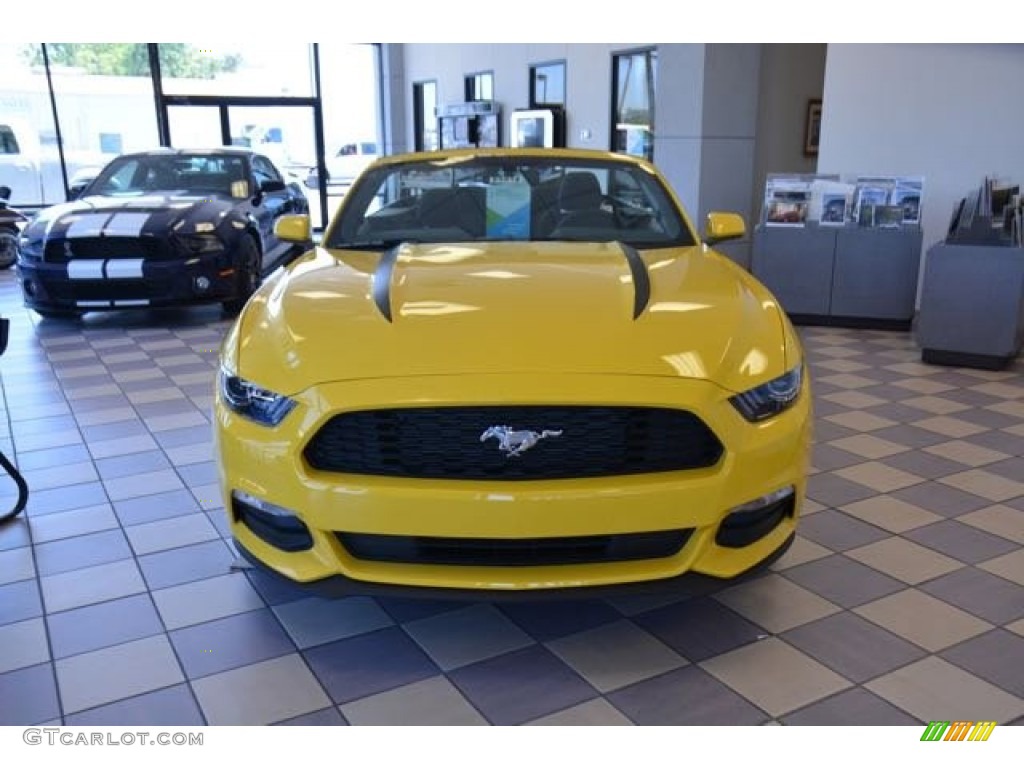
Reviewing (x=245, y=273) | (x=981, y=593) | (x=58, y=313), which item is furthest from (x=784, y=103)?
(x=981, y=593)

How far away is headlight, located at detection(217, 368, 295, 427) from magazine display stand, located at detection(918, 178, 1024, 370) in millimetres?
4376

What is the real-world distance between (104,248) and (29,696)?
4.71 m

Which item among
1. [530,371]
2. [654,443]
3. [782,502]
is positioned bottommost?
[782,502]

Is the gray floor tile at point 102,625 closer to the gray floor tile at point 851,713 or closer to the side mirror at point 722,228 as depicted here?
the gray floor tile at point 851,713

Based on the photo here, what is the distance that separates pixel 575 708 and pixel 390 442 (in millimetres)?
740

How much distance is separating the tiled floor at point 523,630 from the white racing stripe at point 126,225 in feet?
9.44

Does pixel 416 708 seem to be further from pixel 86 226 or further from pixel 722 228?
pixel 86 226

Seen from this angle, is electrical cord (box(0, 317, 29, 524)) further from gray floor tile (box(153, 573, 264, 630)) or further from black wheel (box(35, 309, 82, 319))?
black wheel (box(35, 309, 82, 319))

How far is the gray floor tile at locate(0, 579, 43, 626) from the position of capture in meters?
2.42

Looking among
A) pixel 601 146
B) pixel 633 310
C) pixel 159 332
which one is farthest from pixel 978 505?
pixel 601 146

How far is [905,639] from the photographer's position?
7.50 feet

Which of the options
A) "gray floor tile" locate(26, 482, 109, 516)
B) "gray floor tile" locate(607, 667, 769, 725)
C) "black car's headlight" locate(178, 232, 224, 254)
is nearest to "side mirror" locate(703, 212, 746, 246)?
"gray floor tile" locate(607, 667, 769, 725)

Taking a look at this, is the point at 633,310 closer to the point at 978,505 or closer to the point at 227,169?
the point at 978,505

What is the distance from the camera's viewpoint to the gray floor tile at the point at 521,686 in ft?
6.54
